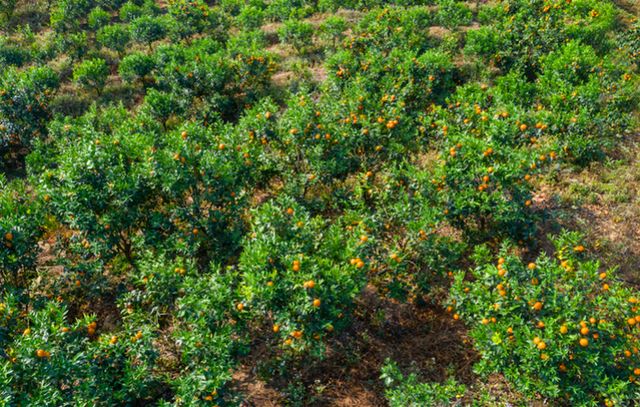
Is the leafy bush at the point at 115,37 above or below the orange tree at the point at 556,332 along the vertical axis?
above

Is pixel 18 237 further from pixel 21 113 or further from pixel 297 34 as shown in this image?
pixel 297 34

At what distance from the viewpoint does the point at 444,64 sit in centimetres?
781

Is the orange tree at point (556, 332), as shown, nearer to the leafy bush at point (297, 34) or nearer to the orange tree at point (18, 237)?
the orange tree at point (18, 237)

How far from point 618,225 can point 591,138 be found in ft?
4.30

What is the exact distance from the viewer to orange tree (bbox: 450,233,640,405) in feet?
12.4

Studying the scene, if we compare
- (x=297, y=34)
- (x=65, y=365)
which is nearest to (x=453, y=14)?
(x=297, y=34)

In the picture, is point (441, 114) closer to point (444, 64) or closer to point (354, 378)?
point (444, 64)

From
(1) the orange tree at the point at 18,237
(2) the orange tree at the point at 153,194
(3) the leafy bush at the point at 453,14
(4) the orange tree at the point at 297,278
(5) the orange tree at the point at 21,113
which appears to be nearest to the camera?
(4) the orange tree at the point at 297,278

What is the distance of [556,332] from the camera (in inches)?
151

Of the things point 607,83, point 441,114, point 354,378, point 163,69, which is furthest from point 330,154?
point 163,69

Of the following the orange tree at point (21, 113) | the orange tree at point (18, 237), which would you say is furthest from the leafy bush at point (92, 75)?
the orange tree at point (18, 237)

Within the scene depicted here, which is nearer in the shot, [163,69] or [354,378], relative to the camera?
[354,378]

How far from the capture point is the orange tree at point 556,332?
12.4ft

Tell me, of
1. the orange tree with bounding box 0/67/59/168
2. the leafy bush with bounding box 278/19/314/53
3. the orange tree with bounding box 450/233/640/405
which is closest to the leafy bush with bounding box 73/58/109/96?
the orange tree with bounding box 0/67/59/168
